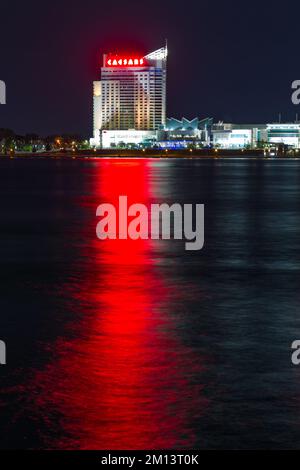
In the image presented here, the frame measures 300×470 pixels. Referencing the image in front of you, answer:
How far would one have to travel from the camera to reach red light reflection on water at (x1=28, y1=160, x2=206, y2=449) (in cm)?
927

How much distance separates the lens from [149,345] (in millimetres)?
13000

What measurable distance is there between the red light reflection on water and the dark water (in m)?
0.02

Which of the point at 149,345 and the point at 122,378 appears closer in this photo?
the point at 122,378

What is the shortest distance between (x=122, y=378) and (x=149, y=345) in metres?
1.81

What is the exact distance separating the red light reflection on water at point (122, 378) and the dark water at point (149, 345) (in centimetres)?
2

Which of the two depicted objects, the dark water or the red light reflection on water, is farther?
the dark water

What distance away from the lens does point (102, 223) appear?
34062 mm

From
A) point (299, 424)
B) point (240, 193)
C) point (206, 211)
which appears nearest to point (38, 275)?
point (299, 424)

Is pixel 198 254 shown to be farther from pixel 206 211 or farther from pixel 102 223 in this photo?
pixel 206 211

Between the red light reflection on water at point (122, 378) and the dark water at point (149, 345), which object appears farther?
the dark water at point (149, 345)

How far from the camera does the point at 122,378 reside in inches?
442

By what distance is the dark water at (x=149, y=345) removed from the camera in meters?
9.42

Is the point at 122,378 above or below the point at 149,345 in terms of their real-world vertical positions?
below

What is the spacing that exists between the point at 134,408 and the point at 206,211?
1258 inches
